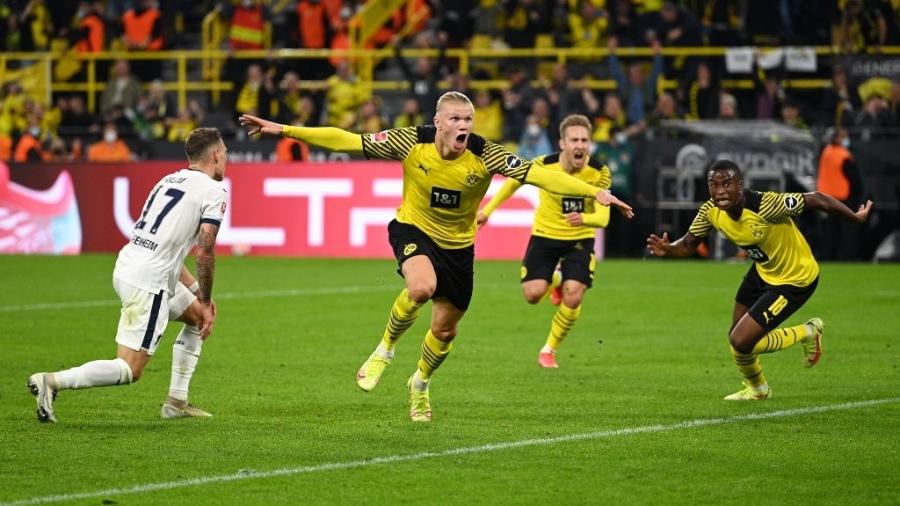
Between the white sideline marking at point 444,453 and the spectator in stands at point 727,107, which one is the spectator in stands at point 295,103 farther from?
the white sideline marking at point 444,453

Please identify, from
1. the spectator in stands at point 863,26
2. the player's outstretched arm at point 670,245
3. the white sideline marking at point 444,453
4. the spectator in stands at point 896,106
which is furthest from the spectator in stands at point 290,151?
the white sideline marking at point 444,453

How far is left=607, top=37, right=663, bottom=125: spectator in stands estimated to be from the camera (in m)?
26.9

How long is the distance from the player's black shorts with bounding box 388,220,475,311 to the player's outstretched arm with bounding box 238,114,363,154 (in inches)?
28.7

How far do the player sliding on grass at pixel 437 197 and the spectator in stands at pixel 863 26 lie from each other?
703 inches

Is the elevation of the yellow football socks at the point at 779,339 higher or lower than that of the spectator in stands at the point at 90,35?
lower

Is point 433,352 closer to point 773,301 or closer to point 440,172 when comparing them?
point 440,172

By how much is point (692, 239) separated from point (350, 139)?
2780mm

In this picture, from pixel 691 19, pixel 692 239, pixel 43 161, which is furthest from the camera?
pixel 691 19

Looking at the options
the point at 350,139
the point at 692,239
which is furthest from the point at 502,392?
the point at 350,139

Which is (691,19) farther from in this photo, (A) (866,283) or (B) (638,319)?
(B) (638,319)

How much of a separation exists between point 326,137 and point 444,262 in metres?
1.14

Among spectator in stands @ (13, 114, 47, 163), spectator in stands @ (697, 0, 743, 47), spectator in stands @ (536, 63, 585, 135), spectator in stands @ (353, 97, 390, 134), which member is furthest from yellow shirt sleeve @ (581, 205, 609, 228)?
spectator in stands @ (13, 114, 47, 163)

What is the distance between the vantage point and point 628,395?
11.2 m

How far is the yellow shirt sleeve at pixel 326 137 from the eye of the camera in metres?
9.61
